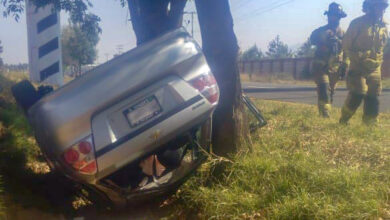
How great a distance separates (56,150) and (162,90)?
2.76ft

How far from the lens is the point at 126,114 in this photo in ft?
8.70

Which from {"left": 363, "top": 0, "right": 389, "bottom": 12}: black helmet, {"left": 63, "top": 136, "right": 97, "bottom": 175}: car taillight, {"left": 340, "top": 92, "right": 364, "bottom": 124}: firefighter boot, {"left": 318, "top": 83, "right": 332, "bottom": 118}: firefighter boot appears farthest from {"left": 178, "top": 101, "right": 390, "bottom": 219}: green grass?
{"left": 318, "top": 83, "right": 332, "bottom": 118}: firefighter boot

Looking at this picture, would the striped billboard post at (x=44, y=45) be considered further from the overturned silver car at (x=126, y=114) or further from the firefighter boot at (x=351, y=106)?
the firefighter boot at (x=351, y=106)

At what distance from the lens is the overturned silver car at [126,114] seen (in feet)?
8.34

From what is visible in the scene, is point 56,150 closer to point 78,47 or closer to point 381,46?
point 381,46

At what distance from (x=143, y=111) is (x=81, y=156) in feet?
1.71

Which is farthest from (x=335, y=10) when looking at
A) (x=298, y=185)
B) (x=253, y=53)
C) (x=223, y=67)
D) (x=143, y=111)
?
(x=253, y=53)

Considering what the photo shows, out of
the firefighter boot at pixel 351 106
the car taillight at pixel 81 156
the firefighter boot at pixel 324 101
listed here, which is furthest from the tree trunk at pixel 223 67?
the firefighter boot at pixel 324 101

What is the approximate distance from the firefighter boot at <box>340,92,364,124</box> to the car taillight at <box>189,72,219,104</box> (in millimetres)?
3511

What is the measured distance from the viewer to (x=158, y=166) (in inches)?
136

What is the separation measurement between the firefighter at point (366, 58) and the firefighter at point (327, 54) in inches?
36.7

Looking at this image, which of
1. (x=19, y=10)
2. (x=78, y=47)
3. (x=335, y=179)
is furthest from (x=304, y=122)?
(x=78, y=47)

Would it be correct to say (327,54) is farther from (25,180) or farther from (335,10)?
(25,180)

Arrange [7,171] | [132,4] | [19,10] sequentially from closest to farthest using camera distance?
[7,171] → [132,4] → [19,10]
